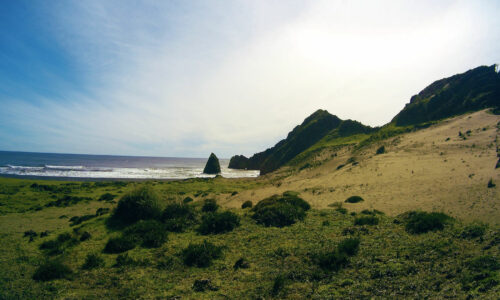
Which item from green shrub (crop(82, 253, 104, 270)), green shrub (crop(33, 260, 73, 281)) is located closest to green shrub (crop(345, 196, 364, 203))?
green shrub (crop(82, 253, 104, 270))

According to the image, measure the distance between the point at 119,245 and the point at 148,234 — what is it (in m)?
1.57

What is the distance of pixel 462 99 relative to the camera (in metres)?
48.5

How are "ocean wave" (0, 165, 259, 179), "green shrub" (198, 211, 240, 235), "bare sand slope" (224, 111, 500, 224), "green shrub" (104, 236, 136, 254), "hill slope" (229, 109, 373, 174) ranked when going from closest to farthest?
"green shrub" (104, 236, 136, 254)
"green shrub" (198, 211, 240, 235)
"bare sand slope" (224, 111, 500, 224)
"ocean wave" (0, 165, 259, 179)
"hill slope" (229, 109, 373, 174)

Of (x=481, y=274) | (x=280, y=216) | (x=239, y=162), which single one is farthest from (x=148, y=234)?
(x=239, y=162)

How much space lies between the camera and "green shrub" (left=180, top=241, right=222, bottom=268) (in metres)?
11.1

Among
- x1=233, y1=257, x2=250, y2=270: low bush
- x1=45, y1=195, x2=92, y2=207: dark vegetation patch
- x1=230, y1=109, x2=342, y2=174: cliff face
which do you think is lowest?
x1=45, y1=195, x2=92, y2=207: dark vegetation patch

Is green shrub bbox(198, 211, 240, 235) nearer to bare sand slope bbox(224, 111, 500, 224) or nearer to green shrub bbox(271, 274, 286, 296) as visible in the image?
green shrub bbox(271, 274, 286, 296)

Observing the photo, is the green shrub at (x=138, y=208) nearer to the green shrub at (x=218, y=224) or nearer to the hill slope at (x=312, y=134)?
the green shrub at (x=218, y=224)

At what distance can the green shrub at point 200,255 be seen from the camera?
36.3 ft

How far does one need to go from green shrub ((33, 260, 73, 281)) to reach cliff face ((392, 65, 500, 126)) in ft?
197

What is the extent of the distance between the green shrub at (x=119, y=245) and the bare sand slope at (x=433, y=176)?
14115mm

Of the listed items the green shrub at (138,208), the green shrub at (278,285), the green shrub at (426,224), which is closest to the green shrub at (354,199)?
the green shrub at (426,224)

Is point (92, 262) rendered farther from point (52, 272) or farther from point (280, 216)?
point (280, 216)

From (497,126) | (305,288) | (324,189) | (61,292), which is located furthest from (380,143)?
(61,292)
